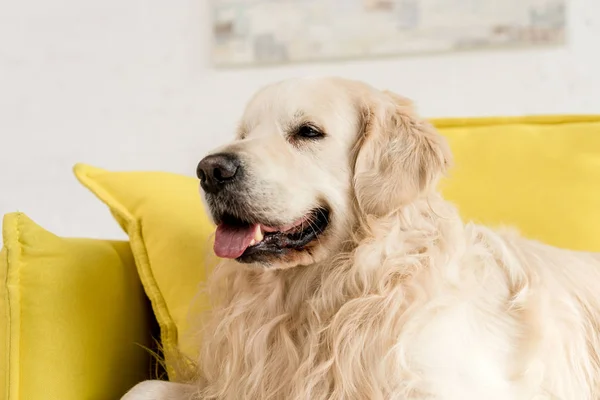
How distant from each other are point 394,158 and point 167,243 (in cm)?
51

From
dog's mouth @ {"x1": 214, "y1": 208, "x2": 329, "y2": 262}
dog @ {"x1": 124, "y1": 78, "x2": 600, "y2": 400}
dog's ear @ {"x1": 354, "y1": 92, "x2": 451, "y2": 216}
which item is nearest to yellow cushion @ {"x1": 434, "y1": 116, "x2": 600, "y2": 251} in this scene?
dog @ {"x1": 124, "y1": 78, "x2": 600, "y2": 400}

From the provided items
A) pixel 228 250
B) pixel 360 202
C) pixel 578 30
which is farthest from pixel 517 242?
pixel 578 30

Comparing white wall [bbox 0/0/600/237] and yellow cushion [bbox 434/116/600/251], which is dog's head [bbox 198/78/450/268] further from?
white wall [bbox 0/0/600/237]

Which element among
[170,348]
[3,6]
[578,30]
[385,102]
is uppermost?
[3,6]

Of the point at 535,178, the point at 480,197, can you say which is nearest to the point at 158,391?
the point at 480,197

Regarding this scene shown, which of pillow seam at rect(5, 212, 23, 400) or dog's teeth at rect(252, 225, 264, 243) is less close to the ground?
dog's teeth at rect(252, 225, 264, 243)

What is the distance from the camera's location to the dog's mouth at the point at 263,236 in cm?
102

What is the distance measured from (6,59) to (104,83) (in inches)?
15.7

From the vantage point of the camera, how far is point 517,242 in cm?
116

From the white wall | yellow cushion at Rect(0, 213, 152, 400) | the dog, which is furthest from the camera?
the white wall

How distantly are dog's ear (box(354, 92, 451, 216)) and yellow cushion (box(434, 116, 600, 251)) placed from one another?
357 mm

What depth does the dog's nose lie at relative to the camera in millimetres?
992

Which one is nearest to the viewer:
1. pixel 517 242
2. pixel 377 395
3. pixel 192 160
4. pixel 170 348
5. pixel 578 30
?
pixel 377 395

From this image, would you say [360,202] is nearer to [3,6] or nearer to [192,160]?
[192,160]
